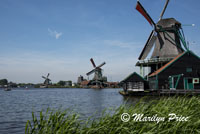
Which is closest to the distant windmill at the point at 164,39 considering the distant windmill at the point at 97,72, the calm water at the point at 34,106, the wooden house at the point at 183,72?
the wooden house at the point at 183,72

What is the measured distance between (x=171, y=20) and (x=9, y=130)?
3300cm

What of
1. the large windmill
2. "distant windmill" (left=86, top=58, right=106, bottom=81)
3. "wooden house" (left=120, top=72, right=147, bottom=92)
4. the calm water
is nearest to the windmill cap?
the large windmill

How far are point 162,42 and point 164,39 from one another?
659mm

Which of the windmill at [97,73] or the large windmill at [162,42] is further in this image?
the windmill at [97,73]

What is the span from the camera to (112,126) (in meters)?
5.20

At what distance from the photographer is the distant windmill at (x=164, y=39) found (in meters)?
33.5

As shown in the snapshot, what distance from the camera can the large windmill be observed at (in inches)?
1308

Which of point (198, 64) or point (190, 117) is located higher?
point (198, 64)

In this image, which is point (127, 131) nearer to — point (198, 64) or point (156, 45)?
point (198, 64)

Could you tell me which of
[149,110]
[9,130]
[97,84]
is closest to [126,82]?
[9,130]

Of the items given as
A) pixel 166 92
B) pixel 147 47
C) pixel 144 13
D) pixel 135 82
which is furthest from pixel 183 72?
pixel 144 13

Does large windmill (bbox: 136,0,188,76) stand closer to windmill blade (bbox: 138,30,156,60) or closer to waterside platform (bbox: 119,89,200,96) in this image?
windmill blade (bbox: 138,30,156,60)

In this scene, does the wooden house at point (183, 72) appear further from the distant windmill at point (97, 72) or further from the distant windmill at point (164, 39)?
the distant windmill at point (97, 72)

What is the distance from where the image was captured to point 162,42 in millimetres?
34688
